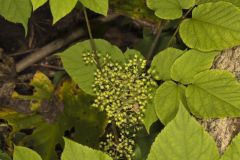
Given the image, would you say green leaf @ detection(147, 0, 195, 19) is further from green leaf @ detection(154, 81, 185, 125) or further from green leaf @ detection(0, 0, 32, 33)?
green leaf @ detection(0, 0, 32, 33)

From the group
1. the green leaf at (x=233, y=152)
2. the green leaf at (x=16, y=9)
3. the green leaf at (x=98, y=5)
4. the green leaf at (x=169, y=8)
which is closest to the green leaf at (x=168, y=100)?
the green leaf at (x=169, y=8)

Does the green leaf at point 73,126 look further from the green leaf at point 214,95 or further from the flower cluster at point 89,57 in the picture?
the green leaf at point 214,95

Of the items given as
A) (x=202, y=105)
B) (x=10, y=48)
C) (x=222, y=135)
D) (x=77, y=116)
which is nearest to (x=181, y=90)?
(x=202, y=105)

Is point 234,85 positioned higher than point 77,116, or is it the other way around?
point 234,85

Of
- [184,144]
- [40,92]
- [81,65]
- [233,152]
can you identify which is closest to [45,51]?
[40,92]

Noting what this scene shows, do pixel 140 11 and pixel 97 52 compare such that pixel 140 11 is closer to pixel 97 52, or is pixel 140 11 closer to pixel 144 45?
pixel 144 45

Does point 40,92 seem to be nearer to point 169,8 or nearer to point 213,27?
point 169,8
